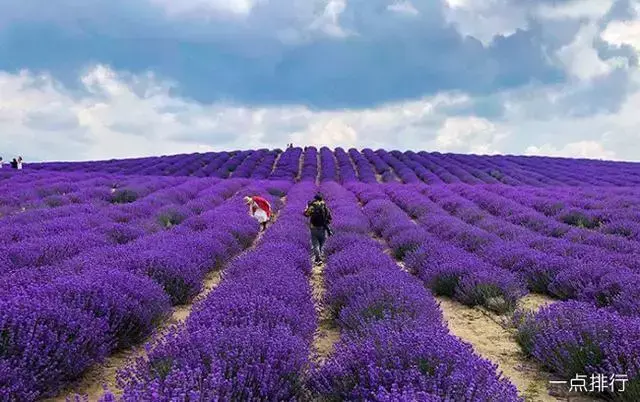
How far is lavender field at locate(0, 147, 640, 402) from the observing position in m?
2.63

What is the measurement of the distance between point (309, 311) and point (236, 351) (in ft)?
4.96

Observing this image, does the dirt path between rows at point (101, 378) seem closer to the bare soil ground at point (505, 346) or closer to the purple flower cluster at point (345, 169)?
the bare soil ground at point (505, 346)

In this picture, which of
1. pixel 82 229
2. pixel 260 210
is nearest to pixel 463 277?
pixel 82 229

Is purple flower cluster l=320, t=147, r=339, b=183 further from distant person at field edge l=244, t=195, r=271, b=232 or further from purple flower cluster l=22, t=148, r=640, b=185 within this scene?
distant person at field edge l=244, t=195, r=271, b=232

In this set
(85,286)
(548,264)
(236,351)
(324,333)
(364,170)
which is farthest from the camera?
(364,170)

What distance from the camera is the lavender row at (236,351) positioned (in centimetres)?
228

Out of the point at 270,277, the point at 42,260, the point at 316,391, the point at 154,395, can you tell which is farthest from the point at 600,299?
the point at 42,260

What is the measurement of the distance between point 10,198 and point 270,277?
36.1 ft

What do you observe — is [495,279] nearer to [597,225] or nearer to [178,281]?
[178,281]

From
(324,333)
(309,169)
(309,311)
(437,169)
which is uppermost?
(437,169)

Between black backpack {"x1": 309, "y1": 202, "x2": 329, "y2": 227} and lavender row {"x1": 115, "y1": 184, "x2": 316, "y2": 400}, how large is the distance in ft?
12.0

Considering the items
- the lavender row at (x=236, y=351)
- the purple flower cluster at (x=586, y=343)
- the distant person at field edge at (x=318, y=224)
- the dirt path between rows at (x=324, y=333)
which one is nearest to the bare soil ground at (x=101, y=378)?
the lavender row at (x=236, y=351)

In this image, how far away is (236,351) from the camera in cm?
267

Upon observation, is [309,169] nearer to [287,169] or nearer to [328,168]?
[287,169]
